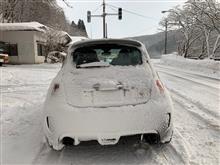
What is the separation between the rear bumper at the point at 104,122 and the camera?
3809 mm

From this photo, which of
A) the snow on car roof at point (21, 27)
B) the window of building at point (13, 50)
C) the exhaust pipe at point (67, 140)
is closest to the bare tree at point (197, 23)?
the snow on car roof at point (21, 27)

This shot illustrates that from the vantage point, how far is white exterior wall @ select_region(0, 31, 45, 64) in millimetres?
30234

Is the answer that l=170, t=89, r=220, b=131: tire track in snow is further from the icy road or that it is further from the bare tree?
the bare tree

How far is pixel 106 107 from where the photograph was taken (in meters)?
3.90

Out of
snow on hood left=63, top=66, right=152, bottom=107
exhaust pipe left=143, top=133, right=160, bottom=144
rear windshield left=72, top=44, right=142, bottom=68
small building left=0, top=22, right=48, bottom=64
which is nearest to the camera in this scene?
snow on hood left=63, top=66, right=152, bottom=107

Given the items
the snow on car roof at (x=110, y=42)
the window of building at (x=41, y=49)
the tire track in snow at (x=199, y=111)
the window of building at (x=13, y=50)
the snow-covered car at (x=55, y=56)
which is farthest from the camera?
the snow-covered car at (x=55, y=56)

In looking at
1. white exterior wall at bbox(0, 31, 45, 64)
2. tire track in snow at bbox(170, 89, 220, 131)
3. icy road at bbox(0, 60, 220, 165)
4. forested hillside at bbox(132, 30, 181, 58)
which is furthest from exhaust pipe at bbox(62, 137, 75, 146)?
forested hillside at bbox(132, 30, 181, 58)

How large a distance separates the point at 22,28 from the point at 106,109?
27.8 m

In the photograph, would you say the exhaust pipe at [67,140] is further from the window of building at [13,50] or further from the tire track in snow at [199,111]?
the window of building at [13,50]

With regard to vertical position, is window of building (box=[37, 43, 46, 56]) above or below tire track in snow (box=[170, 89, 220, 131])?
above

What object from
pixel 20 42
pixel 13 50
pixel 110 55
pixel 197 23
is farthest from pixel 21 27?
pixel 110 55

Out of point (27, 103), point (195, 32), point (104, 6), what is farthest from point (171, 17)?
point (27, 103)

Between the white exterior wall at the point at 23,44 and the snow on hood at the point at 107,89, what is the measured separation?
27.1 meters

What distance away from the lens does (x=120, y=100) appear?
3.96 metres
